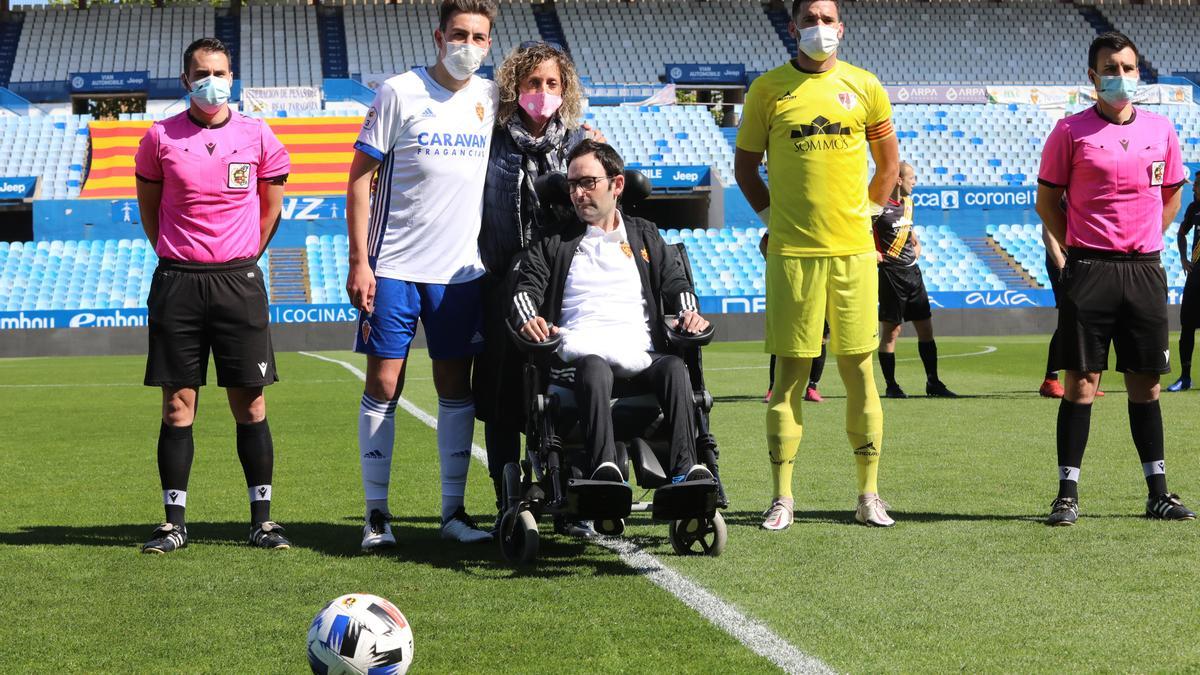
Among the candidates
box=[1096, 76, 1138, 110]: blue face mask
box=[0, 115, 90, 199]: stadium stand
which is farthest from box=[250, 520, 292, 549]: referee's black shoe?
box=[0, 115, 90, 199]: stadium stand

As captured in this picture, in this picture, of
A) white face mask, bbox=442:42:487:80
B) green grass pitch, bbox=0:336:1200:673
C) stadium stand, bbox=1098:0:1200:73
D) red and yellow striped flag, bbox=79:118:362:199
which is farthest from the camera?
stadium stand, bbox=1098:0:1200:73

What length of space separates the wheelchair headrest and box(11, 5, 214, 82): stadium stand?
116ft

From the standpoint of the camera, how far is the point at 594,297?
507 cm

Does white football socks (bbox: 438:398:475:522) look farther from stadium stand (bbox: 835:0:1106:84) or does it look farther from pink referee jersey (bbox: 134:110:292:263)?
stadium stand (bbox: 835:0:1106:84)

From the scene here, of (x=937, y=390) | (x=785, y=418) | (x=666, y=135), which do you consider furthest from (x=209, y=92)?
(x=666, y=135)

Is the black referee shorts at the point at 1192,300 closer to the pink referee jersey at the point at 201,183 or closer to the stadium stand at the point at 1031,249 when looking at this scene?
the pink referee jersey at the point at 201,183

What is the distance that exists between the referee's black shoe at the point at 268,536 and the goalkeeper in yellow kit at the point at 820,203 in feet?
6.34

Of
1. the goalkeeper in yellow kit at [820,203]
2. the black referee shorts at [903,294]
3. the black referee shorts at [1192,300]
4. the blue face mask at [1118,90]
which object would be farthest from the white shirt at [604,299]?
the black referee shorts at [1192,300]

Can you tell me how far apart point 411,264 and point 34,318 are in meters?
23.0

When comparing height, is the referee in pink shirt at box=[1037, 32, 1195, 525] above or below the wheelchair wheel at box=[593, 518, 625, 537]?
above

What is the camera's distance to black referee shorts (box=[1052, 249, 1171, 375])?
560 cm

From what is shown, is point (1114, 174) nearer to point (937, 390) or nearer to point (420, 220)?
point (420, 220)

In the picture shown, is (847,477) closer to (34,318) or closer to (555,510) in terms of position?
(555,510)

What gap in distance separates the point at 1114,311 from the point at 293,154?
94.5 ft
